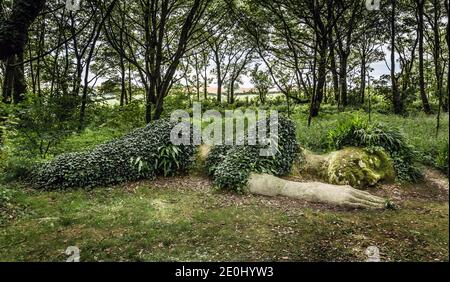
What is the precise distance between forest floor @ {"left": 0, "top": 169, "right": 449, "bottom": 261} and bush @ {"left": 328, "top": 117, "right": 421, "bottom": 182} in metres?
0.53

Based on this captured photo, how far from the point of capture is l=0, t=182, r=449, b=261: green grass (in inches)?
194

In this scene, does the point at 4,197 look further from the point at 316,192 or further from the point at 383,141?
the point at 383,141

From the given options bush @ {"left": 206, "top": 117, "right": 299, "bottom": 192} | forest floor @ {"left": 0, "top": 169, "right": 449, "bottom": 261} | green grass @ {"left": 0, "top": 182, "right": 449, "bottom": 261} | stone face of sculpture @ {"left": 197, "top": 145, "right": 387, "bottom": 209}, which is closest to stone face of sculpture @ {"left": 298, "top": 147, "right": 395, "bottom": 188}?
forest floor @ {"left": 0, "top": 169, "right": 449, "bottom": 261}

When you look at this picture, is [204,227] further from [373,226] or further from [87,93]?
[87,93]

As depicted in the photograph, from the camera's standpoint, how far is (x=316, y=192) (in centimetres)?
765

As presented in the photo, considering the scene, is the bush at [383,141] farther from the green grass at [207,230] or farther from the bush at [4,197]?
the bush at [4,197]

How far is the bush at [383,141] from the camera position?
868 cm

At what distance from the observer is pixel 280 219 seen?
6383mm

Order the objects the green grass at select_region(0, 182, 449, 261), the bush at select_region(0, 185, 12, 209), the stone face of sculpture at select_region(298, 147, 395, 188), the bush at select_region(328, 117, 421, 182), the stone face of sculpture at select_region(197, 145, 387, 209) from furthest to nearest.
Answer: the bush at select_region(328, 117, 421, 182)
the stone face of sculpture at select_region(298, 147, 395, 188)
the stone face of sculpture at select_region(197, 145, 387, 209)
the bush at select_region(0, 185, 12, 209)
the green grass at select_region(0, 182, 449, 261)

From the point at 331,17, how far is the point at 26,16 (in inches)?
542

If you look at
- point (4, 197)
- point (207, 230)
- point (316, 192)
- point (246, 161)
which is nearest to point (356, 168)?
point (316, 192)

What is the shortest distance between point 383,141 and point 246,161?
405cm

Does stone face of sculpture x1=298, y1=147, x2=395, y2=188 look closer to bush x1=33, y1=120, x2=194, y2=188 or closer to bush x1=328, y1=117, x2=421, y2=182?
bush x1=328, y1=117, x2=421, y2=182
